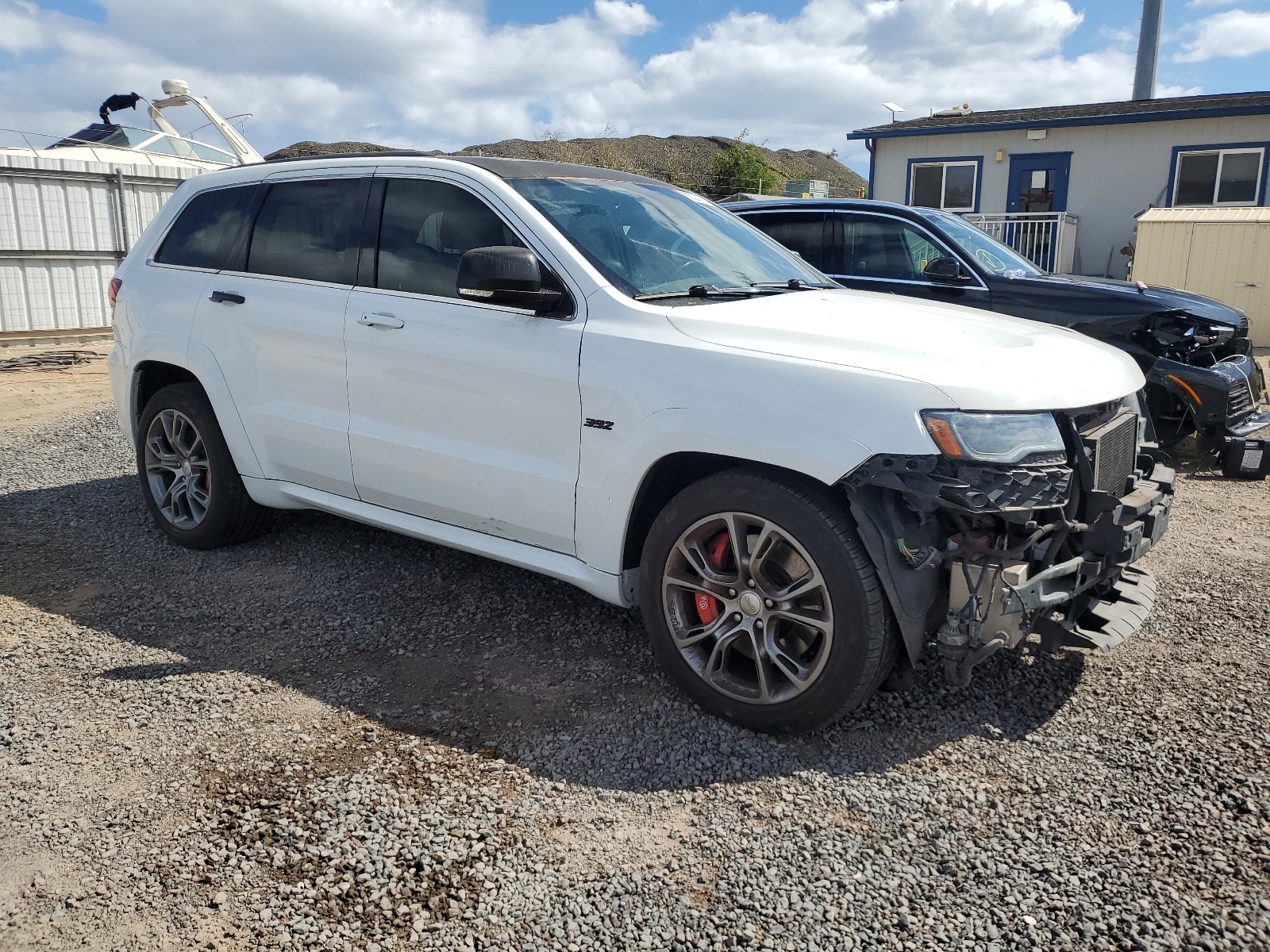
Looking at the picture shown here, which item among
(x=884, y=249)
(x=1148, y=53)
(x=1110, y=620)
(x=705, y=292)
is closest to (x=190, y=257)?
(x=705, y=292)

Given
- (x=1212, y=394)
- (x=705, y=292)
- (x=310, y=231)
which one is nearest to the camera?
(x=705, y=292)

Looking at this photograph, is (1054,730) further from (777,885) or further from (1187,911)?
(777,885)

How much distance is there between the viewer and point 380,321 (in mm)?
4195

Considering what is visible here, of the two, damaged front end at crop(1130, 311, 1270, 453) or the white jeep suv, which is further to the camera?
damaged front end at crop(1130, 311, 1270, 453)

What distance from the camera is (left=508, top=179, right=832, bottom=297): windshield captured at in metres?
3.86

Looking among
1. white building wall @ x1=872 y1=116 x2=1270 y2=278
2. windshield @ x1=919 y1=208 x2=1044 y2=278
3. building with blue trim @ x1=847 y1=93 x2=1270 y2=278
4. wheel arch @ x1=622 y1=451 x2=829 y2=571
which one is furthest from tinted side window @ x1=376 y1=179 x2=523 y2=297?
building with blue trim @ x1=847 y1=93 x2=1270 y2=278

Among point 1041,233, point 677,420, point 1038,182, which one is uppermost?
point 1038,182

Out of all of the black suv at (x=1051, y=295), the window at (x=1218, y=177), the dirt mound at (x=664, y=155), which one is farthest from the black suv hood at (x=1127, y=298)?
the dirt mound at (x=664, y=155)

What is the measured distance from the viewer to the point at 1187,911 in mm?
2539

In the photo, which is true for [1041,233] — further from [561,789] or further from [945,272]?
[561,789]

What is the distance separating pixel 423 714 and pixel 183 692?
3.07 feet

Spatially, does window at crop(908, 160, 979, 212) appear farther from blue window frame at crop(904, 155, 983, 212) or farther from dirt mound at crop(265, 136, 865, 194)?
dirt mound at crop(265, 136, 865, 194)

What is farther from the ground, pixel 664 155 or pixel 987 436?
pixel 664 155

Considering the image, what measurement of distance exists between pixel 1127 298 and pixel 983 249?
46.6 inches
